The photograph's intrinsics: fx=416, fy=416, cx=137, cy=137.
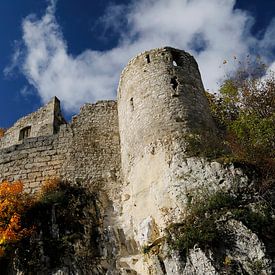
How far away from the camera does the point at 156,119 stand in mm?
13422

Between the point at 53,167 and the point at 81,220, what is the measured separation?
133 inches

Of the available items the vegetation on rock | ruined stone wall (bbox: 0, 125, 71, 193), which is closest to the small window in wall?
ruined stone wall (bbox: 0, 125, 71, 193)

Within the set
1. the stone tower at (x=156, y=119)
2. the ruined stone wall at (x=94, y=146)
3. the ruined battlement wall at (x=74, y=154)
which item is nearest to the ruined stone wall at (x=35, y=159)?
the ruined battlement wall at (x=74, y=154)

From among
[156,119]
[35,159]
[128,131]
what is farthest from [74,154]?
[156,119]

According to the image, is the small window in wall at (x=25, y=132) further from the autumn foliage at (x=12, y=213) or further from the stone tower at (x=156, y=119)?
the stone tower at (x=156, y=119)

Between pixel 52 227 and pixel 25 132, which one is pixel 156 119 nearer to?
pixel 52 227

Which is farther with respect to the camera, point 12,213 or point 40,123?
point 40,123

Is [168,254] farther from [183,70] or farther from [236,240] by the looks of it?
[183,70]

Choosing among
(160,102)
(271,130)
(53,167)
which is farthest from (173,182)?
(53,167)

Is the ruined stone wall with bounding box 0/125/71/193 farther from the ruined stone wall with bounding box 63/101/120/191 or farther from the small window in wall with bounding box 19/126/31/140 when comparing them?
the small window in wall with bounding box 19/126/31/140

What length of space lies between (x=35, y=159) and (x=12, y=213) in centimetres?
343

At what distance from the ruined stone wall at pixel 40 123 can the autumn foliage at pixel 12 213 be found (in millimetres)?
4328

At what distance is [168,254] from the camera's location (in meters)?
9.90

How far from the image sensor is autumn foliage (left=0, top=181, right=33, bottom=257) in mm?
11812
